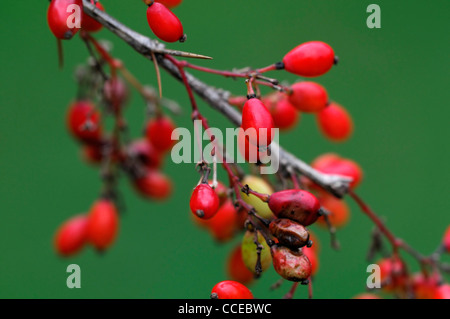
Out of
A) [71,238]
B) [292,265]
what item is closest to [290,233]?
[292,265]

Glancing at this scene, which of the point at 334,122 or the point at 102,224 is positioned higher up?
the point at 334,122

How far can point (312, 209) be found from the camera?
55 cm

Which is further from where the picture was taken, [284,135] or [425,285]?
[284,135]

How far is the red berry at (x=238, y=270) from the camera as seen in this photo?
84 centimetres

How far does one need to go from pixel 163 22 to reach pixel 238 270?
0.45 metres

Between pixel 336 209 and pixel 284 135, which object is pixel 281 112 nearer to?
pixel 336 209

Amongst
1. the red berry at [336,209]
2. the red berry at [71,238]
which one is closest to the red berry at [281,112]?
the red berry at [336,209]

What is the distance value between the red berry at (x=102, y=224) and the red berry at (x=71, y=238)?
3 cm

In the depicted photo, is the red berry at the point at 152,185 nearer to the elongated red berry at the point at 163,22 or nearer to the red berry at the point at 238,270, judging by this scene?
the red berry at the point at 238,270

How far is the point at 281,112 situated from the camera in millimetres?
879
